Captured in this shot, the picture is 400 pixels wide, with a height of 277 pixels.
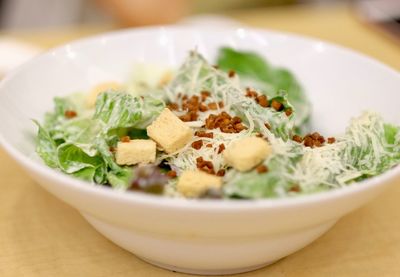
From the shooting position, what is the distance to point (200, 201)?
2.89 ft

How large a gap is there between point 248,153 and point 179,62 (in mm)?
853

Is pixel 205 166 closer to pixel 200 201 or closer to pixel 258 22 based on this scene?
pixel 200 201

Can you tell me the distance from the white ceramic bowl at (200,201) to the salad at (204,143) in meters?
0.08

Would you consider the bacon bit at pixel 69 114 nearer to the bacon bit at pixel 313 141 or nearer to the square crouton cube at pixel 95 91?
the square crouton cube at pixel 95 91

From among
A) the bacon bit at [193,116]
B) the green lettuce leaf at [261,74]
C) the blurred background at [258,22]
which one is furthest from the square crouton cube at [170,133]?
the blurred background at [258,22]

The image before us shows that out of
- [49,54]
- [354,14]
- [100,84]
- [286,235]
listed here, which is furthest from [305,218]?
[354,14]

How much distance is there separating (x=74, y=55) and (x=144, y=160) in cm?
65

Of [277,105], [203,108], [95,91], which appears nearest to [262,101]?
[277,105]

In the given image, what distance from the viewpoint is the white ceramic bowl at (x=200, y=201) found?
884 mm

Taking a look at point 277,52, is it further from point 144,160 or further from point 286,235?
point 286,235

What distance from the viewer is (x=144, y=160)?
119 centimetres

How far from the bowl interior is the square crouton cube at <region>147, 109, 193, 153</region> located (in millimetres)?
335

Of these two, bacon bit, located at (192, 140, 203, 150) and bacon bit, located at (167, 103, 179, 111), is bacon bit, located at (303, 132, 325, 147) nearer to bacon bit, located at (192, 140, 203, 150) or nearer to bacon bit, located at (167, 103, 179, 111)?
bacon bit, located at (192, 140, 203, 150)

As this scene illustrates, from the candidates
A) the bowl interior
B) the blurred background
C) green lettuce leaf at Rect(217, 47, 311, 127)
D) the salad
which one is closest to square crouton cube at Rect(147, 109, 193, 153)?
the salad
